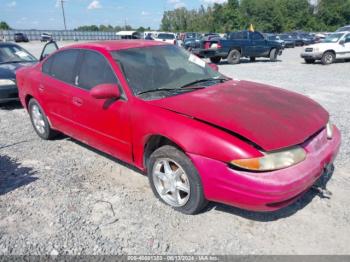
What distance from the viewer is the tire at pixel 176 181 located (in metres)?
2.86

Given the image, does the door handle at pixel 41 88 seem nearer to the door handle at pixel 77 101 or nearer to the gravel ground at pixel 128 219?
the door handle at pixel 77 101

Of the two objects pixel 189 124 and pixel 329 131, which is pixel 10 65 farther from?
pixel 329 131

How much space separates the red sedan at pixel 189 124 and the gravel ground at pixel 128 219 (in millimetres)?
300

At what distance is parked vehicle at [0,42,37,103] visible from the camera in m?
7.02

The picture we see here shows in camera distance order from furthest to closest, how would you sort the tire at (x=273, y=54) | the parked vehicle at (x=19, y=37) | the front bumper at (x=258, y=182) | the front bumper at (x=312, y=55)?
1. the parked vehicle at (x=19, y=37)
2. the tire at (x=273, y=54)
3. the front bumper at (x=312, y=55)
4. the front bumper at (x=258, y=182)

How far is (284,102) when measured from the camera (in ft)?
11.0

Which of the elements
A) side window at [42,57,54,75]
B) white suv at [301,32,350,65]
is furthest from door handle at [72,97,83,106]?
white suv at [301,32,350,65]

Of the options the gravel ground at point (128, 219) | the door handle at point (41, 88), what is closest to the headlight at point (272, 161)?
the gravel ground at point (128, 219)

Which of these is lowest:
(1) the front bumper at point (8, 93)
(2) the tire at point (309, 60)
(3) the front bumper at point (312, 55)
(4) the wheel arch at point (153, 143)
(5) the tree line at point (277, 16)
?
(2) the tire at point (309, 60)

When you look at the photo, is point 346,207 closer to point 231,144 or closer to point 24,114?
point 231,144

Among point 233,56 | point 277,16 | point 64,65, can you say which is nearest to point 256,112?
point 64,65

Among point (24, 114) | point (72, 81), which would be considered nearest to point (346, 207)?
point (72, 81)

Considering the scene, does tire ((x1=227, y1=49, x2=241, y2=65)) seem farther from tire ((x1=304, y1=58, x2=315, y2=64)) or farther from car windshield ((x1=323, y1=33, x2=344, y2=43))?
car windshield ((x1=323, y1=33, x2=344, y2=43))

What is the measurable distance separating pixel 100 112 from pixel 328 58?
15968 mm
